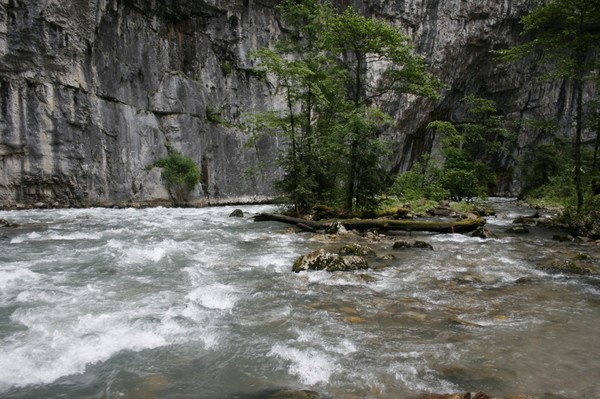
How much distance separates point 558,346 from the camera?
4.10m

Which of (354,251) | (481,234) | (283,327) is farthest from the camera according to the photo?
(481,234)

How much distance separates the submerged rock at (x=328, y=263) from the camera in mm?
7438

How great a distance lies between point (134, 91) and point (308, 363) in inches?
939

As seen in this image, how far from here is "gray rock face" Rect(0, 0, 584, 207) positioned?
19.3 meters

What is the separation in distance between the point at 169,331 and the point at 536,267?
7041 mm

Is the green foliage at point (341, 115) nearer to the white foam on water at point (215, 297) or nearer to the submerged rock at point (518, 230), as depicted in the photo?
the submerged rock at point (518, 230)

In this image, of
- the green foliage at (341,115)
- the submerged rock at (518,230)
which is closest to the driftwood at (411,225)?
the submerged rock at (518,230)

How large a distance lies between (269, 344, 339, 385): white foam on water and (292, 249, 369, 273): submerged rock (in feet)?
10.9

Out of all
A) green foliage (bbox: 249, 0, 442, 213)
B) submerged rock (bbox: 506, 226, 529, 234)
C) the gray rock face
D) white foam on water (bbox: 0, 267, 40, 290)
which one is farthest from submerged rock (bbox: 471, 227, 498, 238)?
the gray rock face

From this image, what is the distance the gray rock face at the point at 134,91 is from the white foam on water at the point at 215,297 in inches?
707

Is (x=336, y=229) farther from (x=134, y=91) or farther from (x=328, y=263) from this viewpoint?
(x=134, y=91)

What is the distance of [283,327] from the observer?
4684mm

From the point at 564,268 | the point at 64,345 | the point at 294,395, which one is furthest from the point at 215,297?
the point at 564,268

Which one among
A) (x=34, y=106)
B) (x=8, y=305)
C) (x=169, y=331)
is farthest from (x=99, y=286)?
(x=34, y=106)
